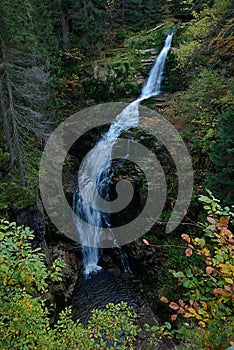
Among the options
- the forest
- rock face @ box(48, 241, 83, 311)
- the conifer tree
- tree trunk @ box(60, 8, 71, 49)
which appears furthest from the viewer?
tree trunk @ box(60, 8, 71, 49)

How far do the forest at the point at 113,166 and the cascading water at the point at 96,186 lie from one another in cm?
40

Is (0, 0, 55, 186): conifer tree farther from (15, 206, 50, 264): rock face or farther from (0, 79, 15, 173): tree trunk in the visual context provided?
(15, 206, 50, 264): rock face

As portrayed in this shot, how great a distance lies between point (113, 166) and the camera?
12.2 m

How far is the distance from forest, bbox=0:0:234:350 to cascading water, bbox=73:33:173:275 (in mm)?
397

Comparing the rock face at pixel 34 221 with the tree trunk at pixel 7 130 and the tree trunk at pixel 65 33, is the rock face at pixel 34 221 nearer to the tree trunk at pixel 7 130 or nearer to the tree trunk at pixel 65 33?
the tree trunk at pixel 7 130

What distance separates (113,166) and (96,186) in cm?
127

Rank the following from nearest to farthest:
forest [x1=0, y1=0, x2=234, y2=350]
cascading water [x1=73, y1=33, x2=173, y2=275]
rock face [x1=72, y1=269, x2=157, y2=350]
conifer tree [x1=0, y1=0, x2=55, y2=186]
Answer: forest [x1=0, y1=0, x2=234, y2=350] → conifer tree [x1=0, y1=0, x2=55, y2=186] → rock face [x1=72, y1=269, x2=157, y2=350] → cascading water [x1=73, y1=33, x2=173, y2=275]

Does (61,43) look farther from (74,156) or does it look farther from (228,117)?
(228,117)

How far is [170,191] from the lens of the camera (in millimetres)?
10055

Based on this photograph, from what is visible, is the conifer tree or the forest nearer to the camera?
the forest

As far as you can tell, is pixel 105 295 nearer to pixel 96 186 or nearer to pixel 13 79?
pixel 96 186

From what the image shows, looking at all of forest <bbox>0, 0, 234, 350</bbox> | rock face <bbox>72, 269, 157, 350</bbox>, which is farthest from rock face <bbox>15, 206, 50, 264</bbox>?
rock face <bbox>72, 269, 157, 350</bbox>

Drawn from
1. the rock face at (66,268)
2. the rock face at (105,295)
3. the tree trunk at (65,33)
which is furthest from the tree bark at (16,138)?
the tree trunk at (65,33)

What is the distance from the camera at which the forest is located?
3.45 m
